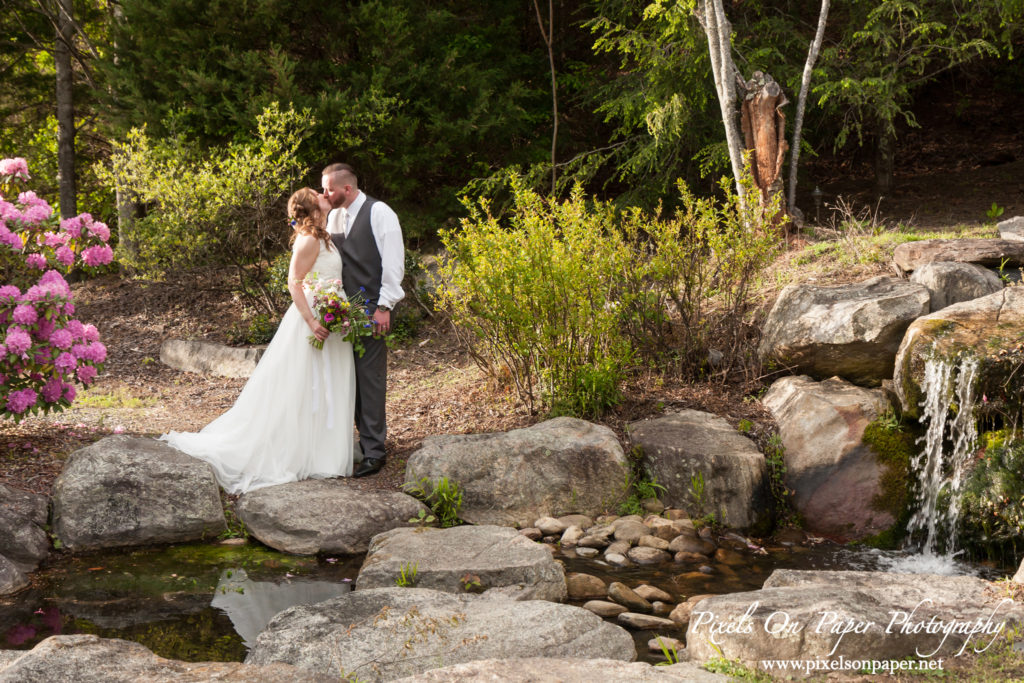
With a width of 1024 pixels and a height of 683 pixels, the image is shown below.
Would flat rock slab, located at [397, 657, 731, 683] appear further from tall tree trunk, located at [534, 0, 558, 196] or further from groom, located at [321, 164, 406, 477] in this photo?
tall tree trunk, located at [534, 0, 558, 196]

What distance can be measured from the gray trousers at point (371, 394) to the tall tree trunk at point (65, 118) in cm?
1046

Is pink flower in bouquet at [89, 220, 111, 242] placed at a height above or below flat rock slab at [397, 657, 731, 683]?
above

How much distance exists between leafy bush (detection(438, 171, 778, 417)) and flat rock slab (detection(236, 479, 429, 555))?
1.77 m

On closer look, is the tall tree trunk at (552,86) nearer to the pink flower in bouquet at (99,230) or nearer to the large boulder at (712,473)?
the large boulder at (712,473)

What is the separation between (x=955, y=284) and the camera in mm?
7000

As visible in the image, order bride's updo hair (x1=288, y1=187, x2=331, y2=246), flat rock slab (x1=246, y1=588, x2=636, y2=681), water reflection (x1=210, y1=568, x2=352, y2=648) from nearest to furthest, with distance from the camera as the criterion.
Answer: flat rock slab (x1=246, y1=588, x2=636, y2=681) → water reflection (x1=210, y1=568, x2=352, y2=648) → bride's updo hair (x1=288, y1=187, x2=331, y2=246)

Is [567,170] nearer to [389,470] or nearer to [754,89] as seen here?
[754,89]

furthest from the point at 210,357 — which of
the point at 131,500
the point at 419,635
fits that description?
the point at 419,635

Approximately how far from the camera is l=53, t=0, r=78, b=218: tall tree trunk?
48.2 feet

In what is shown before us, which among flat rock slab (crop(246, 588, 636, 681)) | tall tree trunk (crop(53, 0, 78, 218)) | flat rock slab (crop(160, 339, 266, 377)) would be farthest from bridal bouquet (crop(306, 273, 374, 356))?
tall tree trunk (crop(53, 0, 78, 218))

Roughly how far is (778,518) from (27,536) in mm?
4735

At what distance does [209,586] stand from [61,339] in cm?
217

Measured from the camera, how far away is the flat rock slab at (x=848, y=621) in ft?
11.7

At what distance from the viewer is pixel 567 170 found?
12.5 metres
